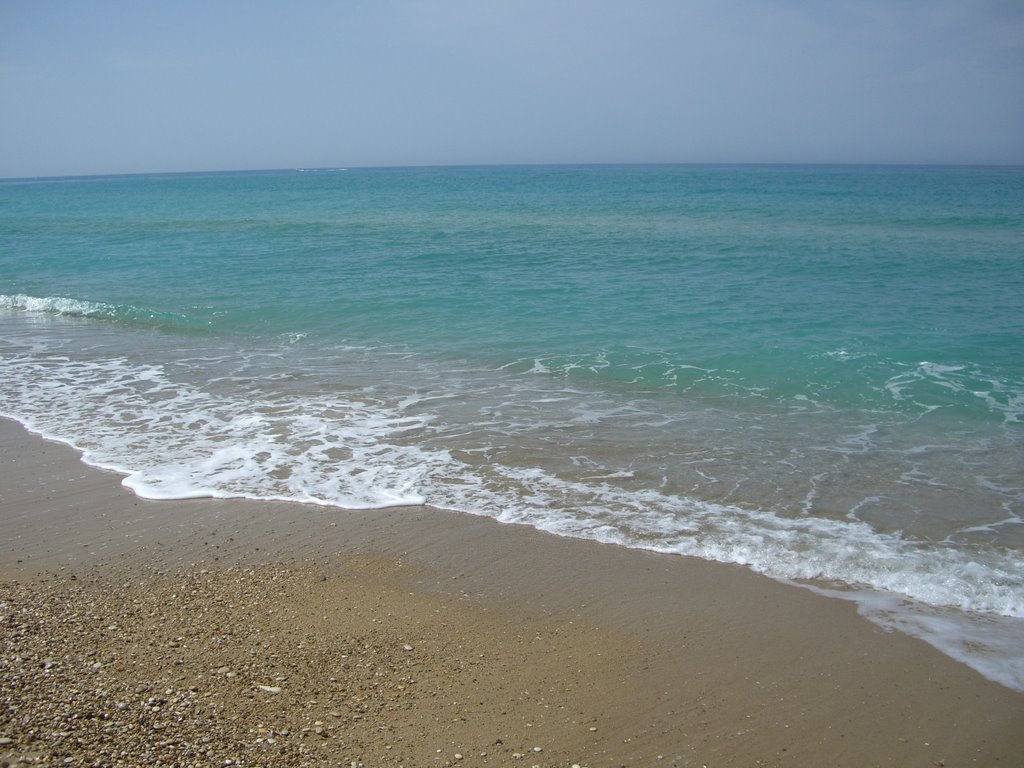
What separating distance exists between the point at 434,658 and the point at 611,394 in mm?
6300

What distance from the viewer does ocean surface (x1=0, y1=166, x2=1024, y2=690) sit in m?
6.60

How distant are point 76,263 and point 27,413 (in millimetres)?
17458

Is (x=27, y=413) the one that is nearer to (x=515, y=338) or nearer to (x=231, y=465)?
(x=231, y=465)

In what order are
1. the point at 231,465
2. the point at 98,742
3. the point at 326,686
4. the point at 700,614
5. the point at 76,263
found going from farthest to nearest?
the point at 76,263
the point at 231,465
the point at 700,614
the point at 326,686
the point at 98,742

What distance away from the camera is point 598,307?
16.2m

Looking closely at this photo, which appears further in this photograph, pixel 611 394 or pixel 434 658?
pixel 611 394

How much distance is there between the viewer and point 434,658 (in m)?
4.80

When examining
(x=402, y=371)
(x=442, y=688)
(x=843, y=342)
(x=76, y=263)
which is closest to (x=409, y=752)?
(x=442, y=688)

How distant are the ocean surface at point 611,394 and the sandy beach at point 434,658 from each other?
526mm

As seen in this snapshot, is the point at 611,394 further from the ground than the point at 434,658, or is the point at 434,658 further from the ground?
Result: the point at 611,394

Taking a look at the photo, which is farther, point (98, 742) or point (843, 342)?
point (843, 342)

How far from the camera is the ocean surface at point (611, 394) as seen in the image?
6.60 meters

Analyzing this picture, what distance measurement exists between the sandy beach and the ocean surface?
526 millimetres

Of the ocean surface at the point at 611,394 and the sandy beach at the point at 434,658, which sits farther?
the ocean surface at the point at 611,394
